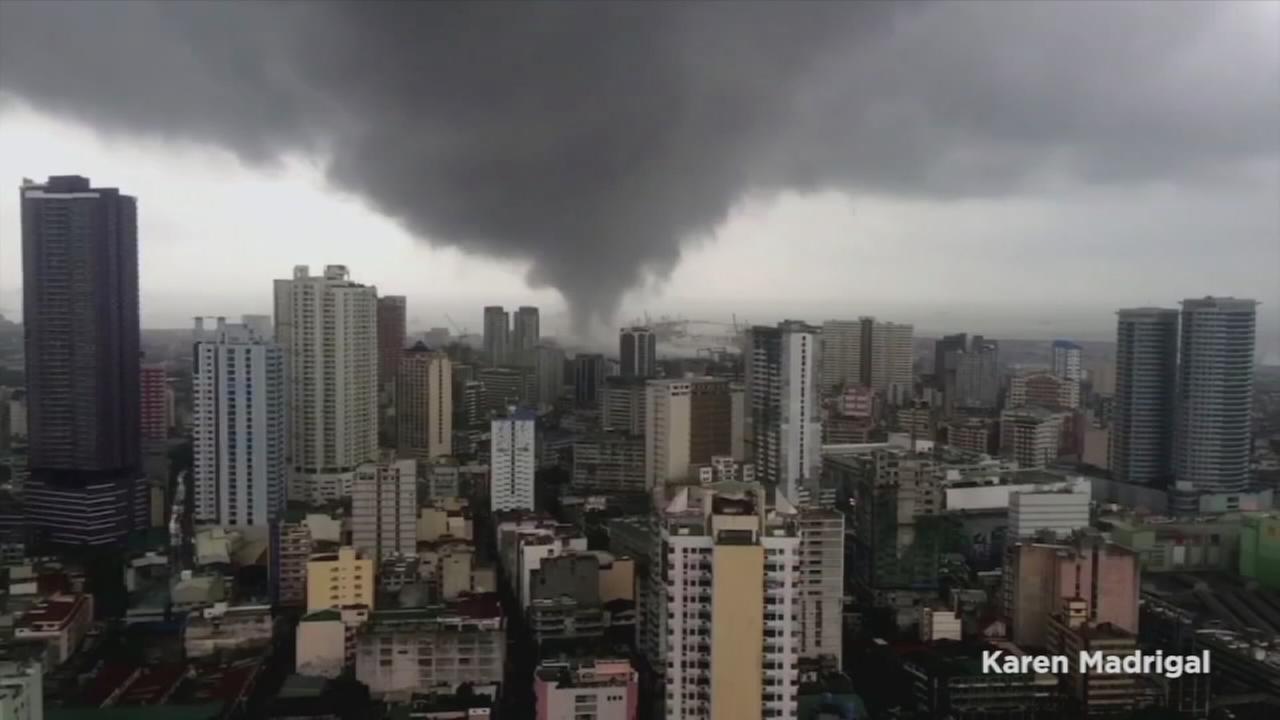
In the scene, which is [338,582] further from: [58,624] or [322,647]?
[58,624]

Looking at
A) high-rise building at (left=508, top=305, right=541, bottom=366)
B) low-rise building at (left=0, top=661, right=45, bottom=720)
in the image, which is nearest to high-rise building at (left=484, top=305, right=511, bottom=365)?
high-rise building at (left=508, top=305, right=541, bottom=366)

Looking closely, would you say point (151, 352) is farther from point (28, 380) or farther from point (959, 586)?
point (959, 586)

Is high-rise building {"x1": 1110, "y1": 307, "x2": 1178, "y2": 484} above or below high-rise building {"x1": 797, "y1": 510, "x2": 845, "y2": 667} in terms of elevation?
above

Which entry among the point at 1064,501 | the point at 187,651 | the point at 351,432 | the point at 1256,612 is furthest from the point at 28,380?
the point at 1256,612

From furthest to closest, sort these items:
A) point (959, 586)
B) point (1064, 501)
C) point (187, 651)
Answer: point (1064, 501), point (959, 586), point (187, 651)

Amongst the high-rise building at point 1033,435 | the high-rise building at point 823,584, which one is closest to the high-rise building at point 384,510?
the high-rise building at point 823,584

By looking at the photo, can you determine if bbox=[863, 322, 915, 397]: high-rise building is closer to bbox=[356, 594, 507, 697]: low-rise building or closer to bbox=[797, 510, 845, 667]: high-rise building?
bbox=[797, 510, 845, 667]: high-rise building
